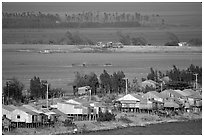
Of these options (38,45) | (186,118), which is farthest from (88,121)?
(38,45)

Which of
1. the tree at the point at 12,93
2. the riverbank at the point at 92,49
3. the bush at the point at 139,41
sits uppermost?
the bush at the point at 139,41

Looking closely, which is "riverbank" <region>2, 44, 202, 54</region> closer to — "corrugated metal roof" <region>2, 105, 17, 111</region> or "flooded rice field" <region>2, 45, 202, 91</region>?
"flooded rice field" <region>2, 45, 202, 91</region>

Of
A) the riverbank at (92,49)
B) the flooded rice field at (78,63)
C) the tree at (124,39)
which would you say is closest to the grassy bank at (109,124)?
the flooded rice field at (78,63)

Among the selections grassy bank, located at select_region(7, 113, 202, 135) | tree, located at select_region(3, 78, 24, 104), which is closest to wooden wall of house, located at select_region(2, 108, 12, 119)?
grassy bank, located at select_region(7, 113, 202, 135)

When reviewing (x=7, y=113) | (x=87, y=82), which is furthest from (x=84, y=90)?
(x=7, y=113)

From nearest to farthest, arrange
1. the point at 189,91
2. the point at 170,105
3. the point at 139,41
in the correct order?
the point at 170,105 < the point at 189,91 < the point at 139,41

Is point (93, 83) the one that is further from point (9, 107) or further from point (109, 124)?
point (9, 107)

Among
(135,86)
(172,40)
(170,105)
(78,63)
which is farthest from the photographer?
(78,63)

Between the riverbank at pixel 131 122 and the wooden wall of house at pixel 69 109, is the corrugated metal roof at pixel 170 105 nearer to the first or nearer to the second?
the riverbank at pixel 131 122
